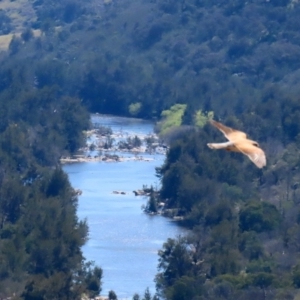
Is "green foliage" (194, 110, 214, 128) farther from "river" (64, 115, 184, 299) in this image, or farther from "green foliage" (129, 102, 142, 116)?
"river" (64, 115, 184, 299)

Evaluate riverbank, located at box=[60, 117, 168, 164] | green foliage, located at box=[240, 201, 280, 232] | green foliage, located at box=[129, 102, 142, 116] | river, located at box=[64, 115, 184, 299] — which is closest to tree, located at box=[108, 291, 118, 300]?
river, located at box=[64, 115, 184, 299]

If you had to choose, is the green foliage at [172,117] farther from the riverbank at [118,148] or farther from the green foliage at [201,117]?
the riverbank at [118,148]

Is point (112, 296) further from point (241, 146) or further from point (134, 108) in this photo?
point (134, 108)

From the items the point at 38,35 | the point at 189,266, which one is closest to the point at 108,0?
the point at 38,35

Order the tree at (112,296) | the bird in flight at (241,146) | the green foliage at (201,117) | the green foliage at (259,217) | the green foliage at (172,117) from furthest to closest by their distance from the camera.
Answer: the green foliage at (201,117), the green foliage at (172,117), the green foliage at (259,217), the tree at (112,296), the bird in flight at (241,146)

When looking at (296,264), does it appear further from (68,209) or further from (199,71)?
(199,71)

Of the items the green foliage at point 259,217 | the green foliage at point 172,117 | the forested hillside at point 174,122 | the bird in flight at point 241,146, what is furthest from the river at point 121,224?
the bird in flight at point 241,146
